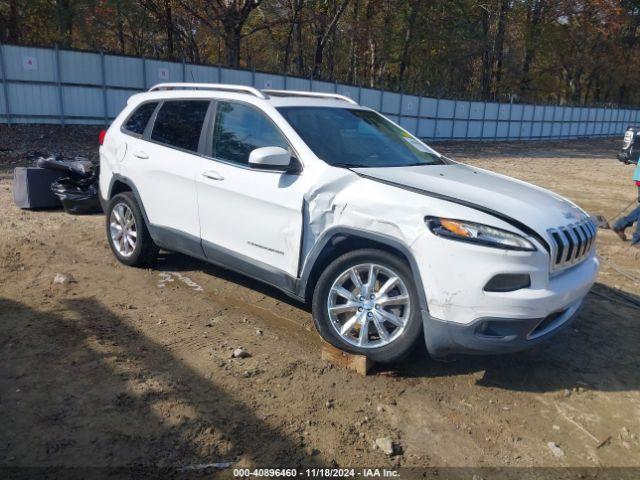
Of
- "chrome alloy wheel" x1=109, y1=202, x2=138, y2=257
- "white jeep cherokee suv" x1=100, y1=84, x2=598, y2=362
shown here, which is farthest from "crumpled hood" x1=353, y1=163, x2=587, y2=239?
"chrome alloy wheel" x1=109, y1=202, x2=138, y2=257

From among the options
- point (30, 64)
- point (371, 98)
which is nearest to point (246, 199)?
point (30, 64)

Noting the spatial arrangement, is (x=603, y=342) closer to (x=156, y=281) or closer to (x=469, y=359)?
(x=469, y=359)

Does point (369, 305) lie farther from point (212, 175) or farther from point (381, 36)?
point (381, 36)

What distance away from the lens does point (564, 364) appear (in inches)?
160

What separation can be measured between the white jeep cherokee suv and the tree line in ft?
62.7

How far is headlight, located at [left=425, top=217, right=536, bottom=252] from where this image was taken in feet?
10.6

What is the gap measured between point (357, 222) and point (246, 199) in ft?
3.45

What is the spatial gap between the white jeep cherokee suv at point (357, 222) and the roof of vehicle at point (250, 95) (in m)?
0.02

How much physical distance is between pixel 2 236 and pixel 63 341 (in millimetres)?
3298

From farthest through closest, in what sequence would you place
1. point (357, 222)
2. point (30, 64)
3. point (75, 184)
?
point (30, 64), point (75, 184), point (357, 222)

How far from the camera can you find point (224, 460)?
282 cm

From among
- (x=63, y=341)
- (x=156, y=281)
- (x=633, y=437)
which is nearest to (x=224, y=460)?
(x=63, y=341)

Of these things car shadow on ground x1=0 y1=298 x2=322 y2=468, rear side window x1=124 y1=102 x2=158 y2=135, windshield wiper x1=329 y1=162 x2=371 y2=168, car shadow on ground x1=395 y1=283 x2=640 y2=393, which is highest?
rear side window x1=124 y1=102 x2=158 y2=135

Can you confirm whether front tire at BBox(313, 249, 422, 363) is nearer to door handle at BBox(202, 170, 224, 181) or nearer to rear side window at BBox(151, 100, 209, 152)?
door handle at BBox(202, 170, 224, 181)
